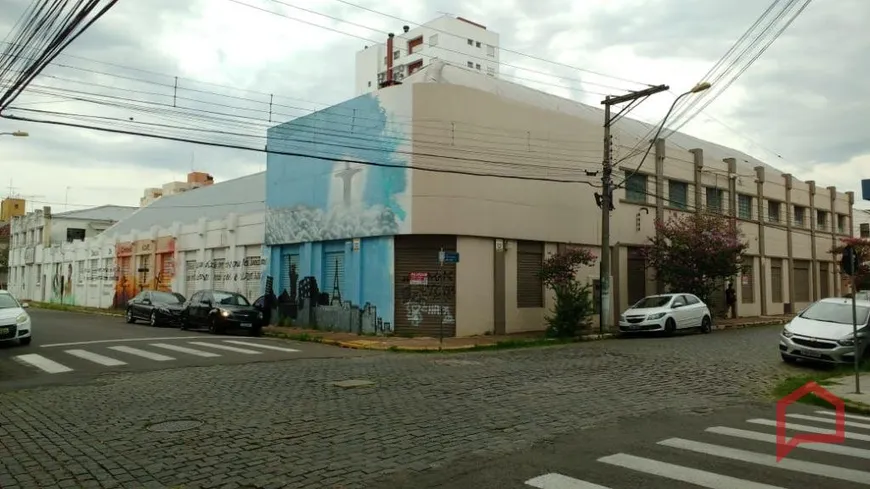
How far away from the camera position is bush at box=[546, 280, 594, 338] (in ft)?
69.7

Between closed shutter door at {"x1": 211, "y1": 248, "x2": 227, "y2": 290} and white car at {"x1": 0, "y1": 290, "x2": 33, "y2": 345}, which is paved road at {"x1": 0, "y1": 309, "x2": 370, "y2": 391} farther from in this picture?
closed shutter door at {"x1": 211, "y1": 248, "x2": 227, "y2": 290}

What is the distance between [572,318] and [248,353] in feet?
34.8

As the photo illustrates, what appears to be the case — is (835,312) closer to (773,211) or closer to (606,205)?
(606,205)

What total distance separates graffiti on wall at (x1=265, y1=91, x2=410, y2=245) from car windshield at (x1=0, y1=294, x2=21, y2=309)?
8140mm

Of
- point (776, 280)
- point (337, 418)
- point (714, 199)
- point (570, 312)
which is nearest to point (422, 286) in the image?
point (570, 312)

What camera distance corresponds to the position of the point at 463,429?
748 cm

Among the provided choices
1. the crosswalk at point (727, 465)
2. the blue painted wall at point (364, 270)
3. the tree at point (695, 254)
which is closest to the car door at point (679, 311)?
the tree at point (695, 254)

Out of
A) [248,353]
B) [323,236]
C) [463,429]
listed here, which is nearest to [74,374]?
[248,353]

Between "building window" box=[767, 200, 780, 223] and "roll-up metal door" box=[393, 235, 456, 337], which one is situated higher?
"building window" box=[767, 200, 780, 223]

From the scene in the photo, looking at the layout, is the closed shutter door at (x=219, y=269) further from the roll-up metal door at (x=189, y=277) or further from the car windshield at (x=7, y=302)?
the car windshield at (x=7, y=302)

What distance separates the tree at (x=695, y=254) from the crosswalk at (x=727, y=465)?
20385 mm

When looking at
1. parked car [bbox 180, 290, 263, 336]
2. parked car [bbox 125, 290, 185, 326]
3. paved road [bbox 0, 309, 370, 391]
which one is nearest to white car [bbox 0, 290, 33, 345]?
paved road [bbox 0, 309, 370, 391]

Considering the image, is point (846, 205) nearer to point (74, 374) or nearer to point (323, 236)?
point (323, 236)

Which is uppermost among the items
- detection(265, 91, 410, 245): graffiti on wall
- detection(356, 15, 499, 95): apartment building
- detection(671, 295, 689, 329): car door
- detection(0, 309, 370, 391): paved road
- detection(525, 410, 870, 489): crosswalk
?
detection(356, 15, 499, 95): apartment building
